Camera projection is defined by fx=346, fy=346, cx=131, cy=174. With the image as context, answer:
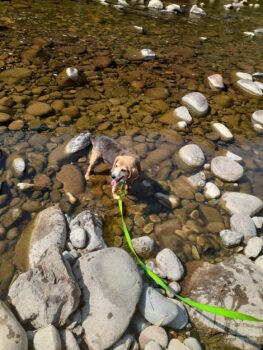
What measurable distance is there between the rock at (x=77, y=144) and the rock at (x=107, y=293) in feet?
7.65

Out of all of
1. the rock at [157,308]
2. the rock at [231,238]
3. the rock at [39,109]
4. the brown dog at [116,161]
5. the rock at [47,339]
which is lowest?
the rock at [231,238]

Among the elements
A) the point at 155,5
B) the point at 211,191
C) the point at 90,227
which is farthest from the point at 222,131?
the point at 155,5

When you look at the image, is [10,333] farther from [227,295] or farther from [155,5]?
[155,5]

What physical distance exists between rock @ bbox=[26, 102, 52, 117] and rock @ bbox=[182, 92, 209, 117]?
310 centimetres

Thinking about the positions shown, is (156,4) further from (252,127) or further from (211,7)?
(252,127)

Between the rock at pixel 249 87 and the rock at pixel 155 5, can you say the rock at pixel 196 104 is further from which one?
the rock at pixel 155 5

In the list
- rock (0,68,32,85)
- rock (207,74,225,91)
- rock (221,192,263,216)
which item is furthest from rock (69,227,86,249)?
rock (207,74,225,91)

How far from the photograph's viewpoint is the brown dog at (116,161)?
4.93m

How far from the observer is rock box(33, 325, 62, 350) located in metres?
3.31

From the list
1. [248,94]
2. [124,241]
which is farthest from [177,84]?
[124,241]

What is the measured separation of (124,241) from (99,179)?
4.31 feet

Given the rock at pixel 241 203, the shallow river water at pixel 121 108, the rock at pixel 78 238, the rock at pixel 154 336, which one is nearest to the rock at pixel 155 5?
the shallow river water at pixel 121 108

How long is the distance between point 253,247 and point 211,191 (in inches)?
48.3

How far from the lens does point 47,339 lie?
11.0 feet
